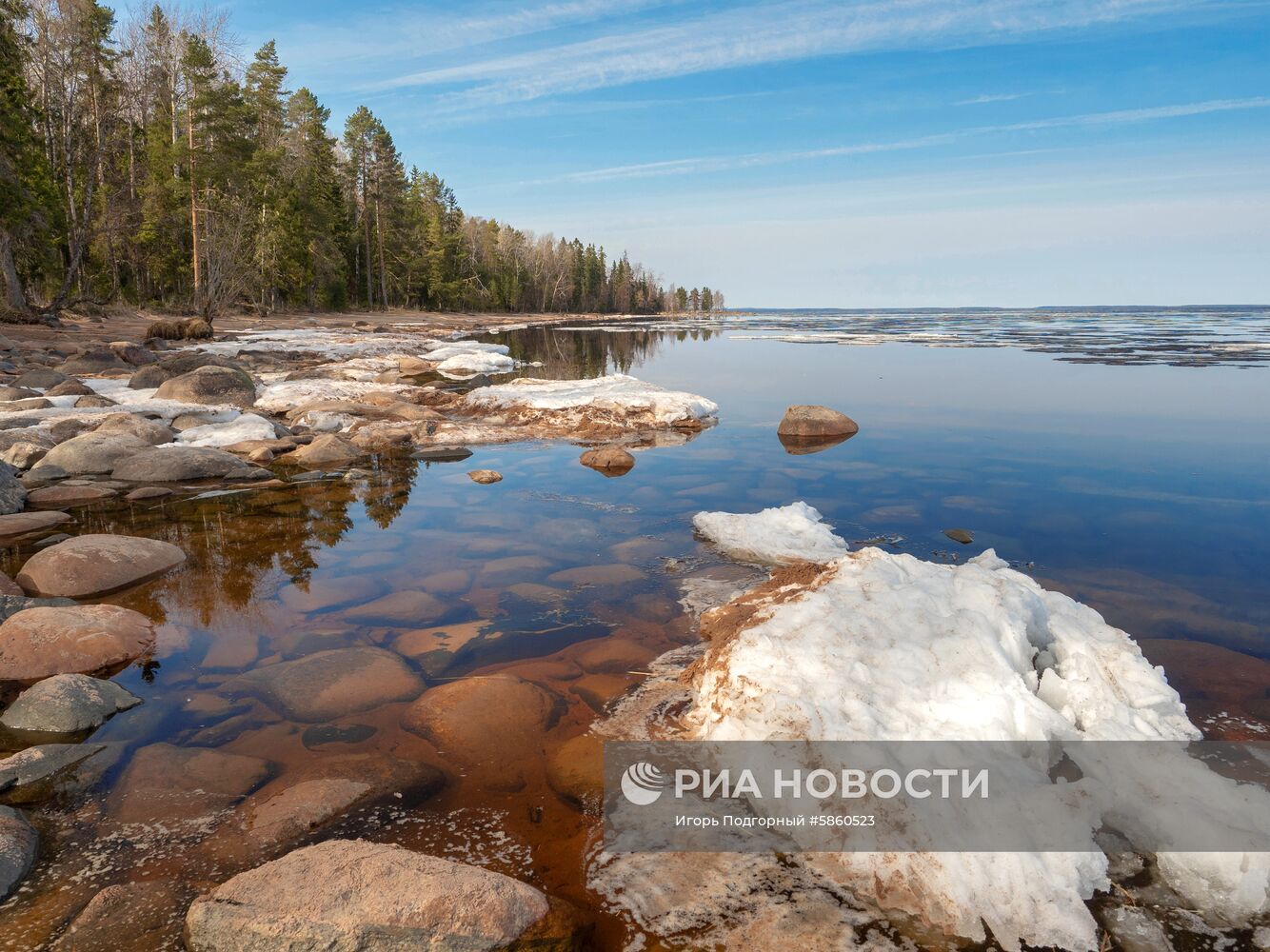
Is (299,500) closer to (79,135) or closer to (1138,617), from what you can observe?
(1138,617)

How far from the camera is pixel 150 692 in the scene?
15.3 ft

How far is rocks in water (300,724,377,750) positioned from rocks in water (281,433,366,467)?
27.3 feet

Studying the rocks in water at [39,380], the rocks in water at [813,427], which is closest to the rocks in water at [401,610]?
the rocks in water at [813,427]

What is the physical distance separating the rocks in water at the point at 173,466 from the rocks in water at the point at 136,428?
1.26 meters

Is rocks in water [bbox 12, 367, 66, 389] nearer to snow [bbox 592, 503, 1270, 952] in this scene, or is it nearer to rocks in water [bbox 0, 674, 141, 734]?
rocks in water [bbox 0, 674, 141, 734]

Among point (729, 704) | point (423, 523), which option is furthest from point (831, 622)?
point (423, 523)

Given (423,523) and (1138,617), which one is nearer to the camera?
(1138,617)

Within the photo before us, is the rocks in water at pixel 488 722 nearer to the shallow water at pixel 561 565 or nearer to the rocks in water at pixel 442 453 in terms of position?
the shallow water at pixel 561 565

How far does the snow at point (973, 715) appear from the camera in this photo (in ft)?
9.56

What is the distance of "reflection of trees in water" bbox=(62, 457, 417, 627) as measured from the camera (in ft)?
20.8

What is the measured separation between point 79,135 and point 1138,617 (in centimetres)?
4295

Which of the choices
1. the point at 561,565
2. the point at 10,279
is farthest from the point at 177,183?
the point at 561,565

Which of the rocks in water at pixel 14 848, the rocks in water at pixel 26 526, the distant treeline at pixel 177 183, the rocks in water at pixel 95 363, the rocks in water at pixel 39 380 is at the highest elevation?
the distant treeline at pixel 177 183

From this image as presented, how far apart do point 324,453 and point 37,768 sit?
8.71 metres
